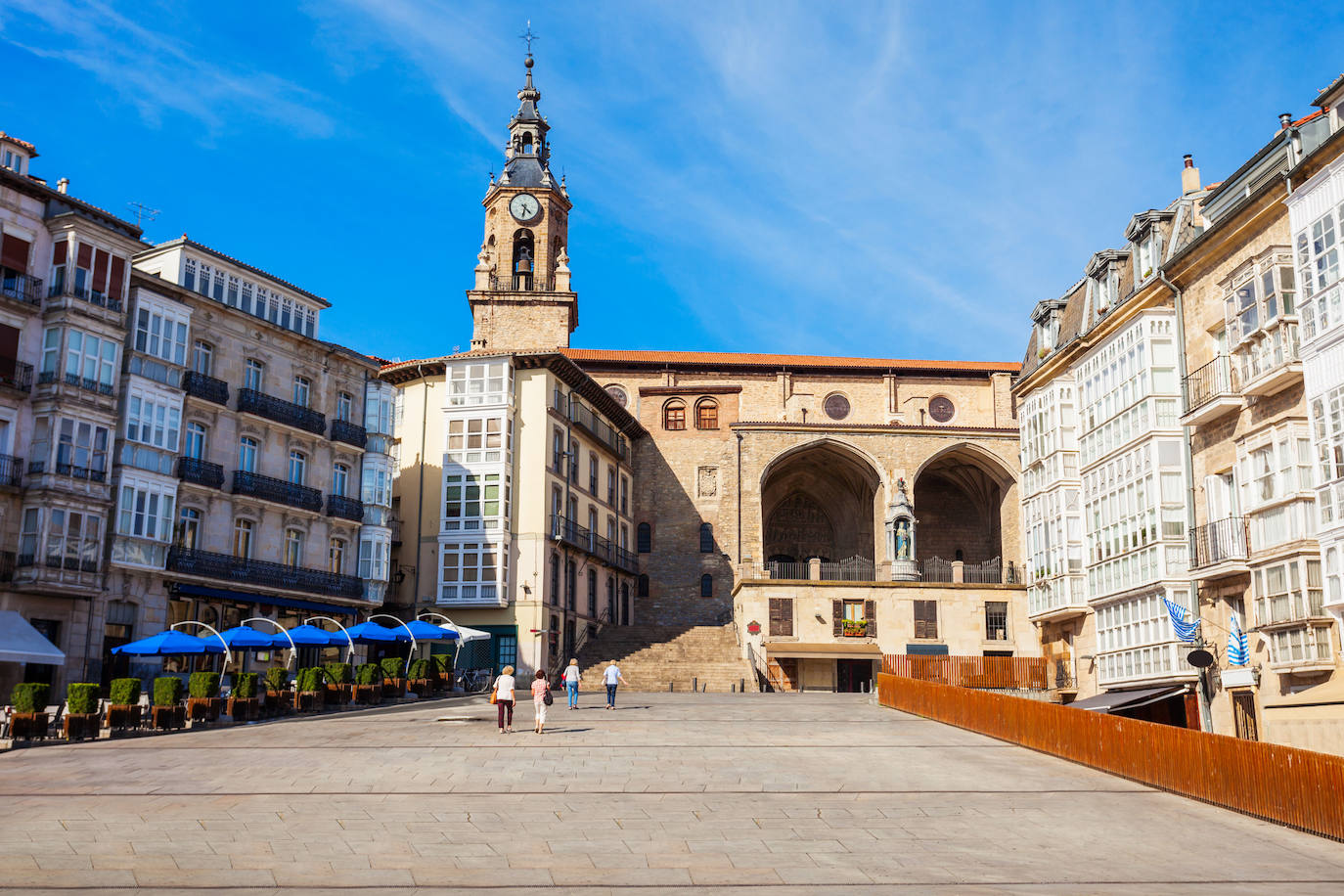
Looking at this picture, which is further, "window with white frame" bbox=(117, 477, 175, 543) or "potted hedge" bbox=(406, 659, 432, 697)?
"potted hedge" bbox=(406, 659, 432, 697)

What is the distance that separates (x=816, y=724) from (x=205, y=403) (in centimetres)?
2066

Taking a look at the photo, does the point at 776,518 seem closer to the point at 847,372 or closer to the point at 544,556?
the point at 847,372

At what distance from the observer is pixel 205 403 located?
116 feet

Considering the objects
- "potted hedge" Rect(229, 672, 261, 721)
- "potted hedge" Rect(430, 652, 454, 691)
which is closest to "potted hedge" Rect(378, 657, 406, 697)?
"potted hedge" Rect(430, 652, 454, 691)

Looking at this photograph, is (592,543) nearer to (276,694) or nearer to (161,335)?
(161,335)

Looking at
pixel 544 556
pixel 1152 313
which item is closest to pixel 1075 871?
pixel 1152 313

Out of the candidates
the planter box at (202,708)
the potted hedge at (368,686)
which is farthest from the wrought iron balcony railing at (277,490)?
the planter box at (202,708)

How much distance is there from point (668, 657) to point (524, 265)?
23921 mm

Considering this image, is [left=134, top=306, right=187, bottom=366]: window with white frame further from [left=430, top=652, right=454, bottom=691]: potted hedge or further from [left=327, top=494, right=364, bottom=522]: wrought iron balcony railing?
[left=430, top=652, right=454, bottom=691]: potted hedge

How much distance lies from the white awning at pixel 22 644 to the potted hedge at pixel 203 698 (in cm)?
369

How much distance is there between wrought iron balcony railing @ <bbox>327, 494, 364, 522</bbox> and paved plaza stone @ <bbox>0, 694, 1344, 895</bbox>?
17449 millimetres

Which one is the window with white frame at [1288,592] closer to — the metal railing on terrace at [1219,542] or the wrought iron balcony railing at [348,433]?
the metal railing on terrace at [1219,542]

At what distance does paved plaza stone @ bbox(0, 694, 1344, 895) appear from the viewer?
11.8 metres

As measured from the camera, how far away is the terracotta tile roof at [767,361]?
59.1 m
